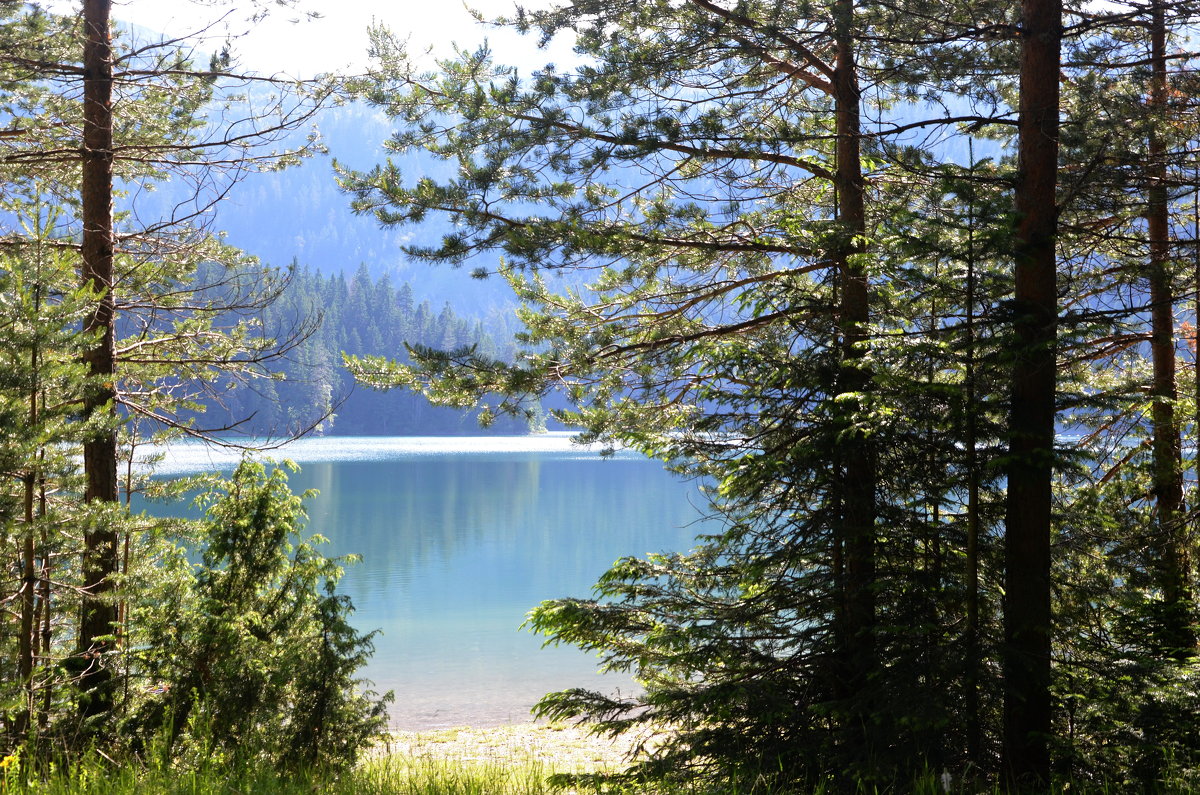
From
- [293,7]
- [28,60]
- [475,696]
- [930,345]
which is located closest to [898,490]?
[930,345]

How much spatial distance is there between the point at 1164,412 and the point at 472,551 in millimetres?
20968

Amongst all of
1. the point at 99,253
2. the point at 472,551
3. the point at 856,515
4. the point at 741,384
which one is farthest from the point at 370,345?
the point at 856,515

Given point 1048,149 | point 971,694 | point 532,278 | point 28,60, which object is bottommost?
point 971,694

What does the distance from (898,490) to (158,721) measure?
4.69 meters

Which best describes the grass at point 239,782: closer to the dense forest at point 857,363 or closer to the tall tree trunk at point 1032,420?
the dense forest at point 857,363

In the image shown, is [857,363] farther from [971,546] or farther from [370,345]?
[370,345]


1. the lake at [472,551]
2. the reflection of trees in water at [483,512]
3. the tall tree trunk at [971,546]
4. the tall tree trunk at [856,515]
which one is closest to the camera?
the tall tree trunk at [971,546]

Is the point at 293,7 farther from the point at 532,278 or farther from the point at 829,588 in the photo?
the point at 829,588

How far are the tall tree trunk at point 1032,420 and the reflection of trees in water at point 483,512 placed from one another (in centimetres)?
1746

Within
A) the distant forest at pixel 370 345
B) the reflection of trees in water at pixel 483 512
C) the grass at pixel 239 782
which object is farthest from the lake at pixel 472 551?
the distant forest at pixel 370 345

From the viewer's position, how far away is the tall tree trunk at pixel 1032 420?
15.0 feet

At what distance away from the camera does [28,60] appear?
19.2 feet

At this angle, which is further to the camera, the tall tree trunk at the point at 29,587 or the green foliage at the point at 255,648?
the green foliage at the point at 255,648

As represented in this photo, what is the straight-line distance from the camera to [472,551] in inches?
1000
